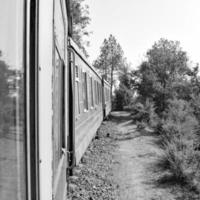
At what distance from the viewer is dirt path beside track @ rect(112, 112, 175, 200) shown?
14.8 ft

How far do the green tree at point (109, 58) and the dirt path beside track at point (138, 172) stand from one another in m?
39.5

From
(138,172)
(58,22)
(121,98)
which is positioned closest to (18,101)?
(58,22)

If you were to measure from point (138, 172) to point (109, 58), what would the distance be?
145 ft

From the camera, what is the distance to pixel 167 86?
65.1 ft

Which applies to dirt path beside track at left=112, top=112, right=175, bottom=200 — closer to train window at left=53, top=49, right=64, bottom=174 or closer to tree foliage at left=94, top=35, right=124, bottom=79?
train window at left=53, top=49, right=64, bottom=174

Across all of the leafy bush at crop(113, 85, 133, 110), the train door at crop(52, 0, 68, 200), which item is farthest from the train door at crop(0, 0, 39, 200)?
the leafy bush at crop(113, 85, 133, 110)

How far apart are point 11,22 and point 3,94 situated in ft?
0.73

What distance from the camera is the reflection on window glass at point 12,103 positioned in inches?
29.3

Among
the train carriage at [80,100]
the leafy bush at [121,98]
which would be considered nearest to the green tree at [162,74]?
the leafy bush at [121,98]

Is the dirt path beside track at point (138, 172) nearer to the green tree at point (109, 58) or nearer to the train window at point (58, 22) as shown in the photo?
the train window at point (58, 22)

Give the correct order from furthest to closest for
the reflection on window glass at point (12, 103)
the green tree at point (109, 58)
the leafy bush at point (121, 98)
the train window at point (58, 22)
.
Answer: the green tree at point (109, 58), the leafy bush at point (121, 98), the train window at point (58, 22), the reflection on window glass at point (12, 103)

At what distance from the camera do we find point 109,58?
49.0 m

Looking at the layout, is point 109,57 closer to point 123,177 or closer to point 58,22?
point 123,177

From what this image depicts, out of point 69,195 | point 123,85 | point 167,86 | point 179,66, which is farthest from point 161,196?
point 123,85
